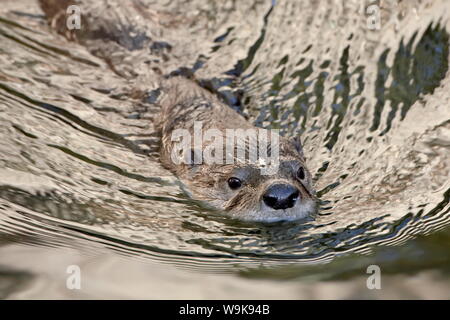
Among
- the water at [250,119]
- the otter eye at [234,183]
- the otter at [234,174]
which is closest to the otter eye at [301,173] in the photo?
the otter at [234,174]

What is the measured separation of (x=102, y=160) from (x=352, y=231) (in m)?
1.89

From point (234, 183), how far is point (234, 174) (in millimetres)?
57

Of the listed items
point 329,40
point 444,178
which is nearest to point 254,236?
point 444,178

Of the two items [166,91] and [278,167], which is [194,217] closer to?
[278,167]

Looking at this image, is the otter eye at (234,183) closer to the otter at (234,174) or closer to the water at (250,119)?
the otter at (234,174)

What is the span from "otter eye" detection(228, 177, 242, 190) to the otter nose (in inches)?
15.1

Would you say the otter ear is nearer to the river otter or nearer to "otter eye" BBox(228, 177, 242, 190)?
the river otter

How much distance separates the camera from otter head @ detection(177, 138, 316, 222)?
4.62m

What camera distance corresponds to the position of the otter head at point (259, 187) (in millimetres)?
4625

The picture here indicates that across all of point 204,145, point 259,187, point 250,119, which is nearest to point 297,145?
point 204,145

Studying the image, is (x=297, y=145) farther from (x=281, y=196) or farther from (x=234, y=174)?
(x=281, y=196)

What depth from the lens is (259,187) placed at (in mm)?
4801

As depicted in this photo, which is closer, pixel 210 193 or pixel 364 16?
pixel 210 193

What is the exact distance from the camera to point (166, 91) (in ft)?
21.4
